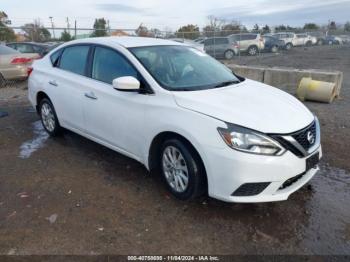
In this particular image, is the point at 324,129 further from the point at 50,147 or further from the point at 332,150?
the point at 50,147

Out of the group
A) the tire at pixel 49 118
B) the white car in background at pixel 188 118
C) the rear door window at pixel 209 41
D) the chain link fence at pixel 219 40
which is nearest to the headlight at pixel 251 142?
the white car in background at pixel 188 118

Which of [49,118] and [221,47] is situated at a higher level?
[49,118]

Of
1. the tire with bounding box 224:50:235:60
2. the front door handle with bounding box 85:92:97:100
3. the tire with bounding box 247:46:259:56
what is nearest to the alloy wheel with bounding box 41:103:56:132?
the front door handle with bounding box 85:92:97:100

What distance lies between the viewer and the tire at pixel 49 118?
5690 millimetres

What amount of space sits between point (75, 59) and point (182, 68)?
179 centimetres

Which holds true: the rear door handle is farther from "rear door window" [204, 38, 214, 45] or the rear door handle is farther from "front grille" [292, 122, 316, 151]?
"rear door window" [204, 38, 214, 45]

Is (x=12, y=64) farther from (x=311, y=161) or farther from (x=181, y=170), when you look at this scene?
(x=311, y=161)

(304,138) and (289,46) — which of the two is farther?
(289,46)

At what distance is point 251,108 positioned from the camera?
3471 mm

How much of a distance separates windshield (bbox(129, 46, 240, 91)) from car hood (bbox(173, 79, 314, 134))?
23 centimetres

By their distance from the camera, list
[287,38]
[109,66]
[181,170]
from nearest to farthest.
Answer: [181,170]
[109,66]
[287,38]

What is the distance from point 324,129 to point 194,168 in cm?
376

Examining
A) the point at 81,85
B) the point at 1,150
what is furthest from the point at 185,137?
the point at 1,150

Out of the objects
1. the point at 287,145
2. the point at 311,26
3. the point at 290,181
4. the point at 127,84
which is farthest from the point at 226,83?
the point at 311,26
